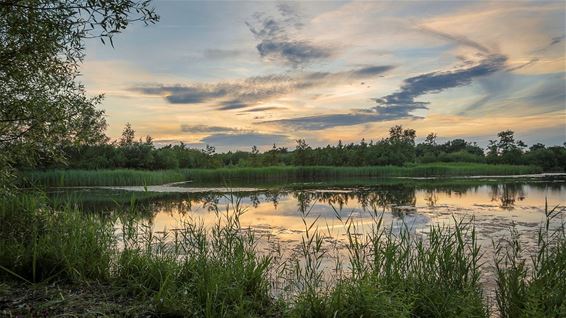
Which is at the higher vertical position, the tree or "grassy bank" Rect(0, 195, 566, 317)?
the tree

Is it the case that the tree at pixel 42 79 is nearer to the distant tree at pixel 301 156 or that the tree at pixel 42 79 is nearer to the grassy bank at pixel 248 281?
the grassy bank at pixel 248 281

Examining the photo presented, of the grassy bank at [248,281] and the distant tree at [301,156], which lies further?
the distant tree at [301,156]

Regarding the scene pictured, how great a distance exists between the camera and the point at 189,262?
16.5ft

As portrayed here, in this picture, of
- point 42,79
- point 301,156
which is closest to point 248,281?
point 42,79

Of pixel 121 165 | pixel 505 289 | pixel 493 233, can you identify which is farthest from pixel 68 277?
pixel 121 165

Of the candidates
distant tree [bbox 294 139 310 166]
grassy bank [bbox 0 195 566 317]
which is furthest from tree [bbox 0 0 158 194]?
distant tree [bbox 294 139 310 166]

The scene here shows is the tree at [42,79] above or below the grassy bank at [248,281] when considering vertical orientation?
above

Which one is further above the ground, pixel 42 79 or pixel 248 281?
pixel 42 79

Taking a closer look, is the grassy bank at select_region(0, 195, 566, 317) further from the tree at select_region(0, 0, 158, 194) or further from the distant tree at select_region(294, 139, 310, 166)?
the distant tree at select_region(294, 139, 310, 166)

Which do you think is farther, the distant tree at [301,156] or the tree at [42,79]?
the distant tree at [301,156]

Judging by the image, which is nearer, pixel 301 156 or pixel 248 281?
pixel 248 281

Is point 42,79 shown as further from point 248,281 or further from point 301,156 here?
point 301,156

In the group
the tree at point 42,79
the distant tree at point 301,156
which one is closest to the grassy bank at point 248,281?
the tree at point 42,79

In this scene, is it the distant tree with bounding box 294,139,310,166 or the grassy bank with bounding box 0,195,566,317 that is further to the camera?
the distant tree with bounding box 294,139,310,166
